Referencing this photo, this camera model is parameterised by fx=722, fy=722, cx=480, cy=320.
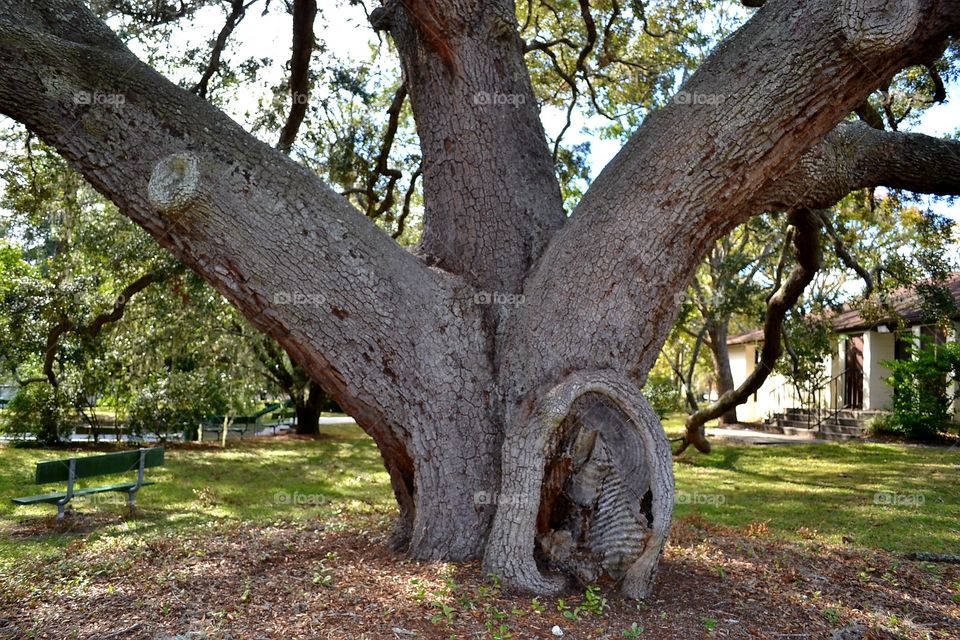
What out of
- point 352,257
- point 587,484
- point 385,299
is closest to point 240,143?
point 352,257

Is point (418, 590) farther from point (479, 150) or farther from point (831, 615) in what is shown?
point (479, 150)

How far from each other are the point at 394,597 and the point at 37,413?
1394 centimetres

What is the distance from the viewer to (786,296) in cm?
881

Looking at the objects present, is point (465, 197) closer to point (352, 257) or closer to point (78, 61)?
point (352, 257)

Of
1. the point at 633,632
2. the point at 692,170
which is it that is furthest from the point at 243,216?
the point at 633,632

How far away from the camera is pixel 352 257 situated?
473 centimetres

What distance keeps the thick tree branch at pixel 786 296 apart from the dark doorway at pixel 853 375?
11.3 m

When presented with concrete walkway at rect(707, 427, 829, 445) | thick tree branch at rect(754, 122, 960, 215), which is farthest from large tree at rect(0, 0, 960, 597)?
concrete walkway at rect(707, 427, 829, 445)

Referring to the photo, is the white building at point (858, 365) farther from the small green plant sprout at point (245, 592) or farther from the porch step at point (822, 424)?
the small green plant sprout at point (245, 592)

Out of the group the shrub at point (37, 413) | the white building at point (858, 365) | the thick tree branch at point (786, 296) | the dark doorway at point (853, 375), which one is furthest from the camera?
the dark doorway at point (853, 375)

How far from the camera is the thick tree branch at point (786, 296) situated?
287 inches

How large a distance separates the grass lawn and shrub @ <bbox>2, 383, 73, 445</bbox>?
0.55m

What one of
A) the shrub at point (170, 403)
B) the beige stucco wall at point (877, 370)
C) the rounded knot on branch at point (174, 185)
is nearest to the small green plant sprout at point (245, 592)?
the rounded knot on branch at point (174, 185)

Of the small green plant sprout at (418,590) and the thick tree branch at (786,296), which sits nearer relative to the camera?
the small green plant sprout at (418,590)
